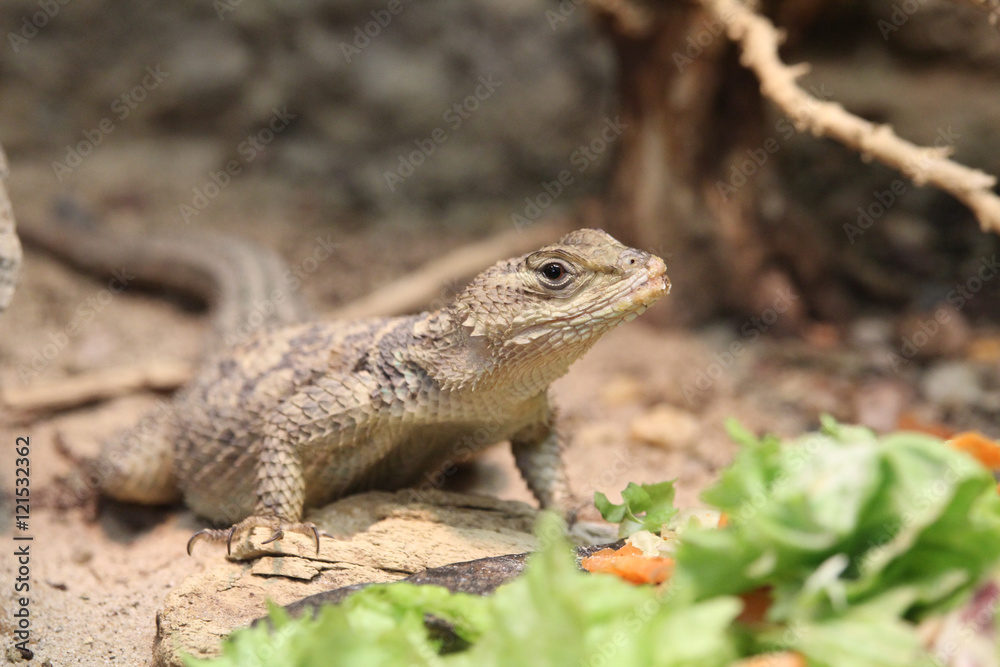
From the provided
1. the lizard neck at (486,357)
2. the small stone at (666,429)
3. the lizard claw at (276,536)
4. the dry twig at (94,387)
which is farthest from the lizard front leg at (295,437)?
the small stone at (666,429)

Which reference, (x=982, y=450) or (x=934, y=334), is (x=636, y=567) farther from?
(x=934, y=334)

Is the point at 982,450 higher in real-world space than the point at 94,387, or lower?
lower

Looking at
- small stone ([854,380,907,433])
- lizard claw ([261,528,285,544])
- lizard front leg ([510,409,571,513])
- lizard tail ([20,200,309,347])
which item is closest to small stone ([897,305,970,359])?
small stone ([854,380,907,433])

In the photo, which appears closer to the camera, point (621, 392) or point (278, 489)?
point (278, 489)

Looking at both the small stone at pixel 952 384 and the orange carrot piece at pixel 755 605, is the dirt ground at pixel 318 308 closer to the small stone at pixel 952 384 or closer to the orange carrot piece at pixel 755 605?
the small stone at pixel 952 384

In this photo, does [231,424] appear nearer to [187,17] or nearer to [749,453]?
[749,453]

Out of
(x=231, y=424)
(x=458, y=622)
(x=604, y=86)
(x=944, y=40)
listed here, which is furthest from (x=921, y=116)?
(x=458, y=622)

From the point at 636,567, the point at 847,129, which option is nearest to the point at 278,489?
the point at 636,567

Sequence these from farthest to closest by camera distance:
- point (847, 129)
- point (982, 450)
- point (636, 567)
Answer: point (847, 129) < point (982, 450) < point (636, 567)
